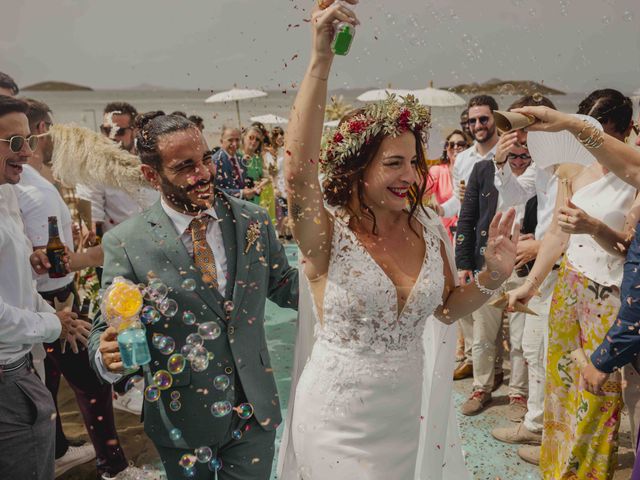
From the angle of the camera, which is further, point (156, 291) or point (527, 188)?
point (527, 188)

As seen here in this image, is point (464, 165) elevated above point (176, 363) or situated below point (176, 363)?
above

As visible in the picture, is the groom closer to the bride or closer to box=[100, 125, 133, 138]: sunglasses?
the bride

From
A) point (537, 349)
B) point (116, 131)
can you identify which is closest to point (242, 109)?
point (116, 131)

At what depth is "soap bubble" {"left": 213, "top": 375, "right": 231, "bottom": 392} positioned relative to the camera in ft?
6.88

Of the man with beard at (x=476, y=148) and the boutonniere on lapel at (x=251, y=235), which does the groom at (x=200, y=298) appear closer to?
the boutonniere on lapel at (x=251, y=235)

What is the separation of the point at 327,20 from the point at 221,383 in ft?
4.54

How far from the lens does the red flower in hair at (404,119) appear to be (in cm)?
201

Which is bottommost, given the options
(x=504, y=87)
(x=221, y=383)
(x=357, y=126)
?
(x=221, y=383)

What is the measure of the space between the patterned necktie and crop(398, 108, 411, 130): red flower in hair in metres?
0.86

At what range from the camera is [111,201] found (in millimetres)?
4285

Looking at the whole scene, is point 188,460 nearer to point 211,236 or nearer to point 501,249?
point 211,236

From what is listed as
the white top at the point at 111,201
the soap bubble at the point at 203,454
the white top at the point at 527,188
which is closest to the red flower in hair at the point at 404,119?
the soap bubble at the point at 203,454

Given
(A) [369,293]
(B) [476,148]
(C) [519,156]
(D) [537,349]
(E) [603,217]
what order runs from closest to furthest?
(A) [369,293] < (E) [603,217] < (D) [537,349] < (C) [519,156] < (B) [476,148]

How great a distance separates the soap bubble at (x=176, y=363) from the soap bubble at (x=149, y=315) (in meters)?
0.16
